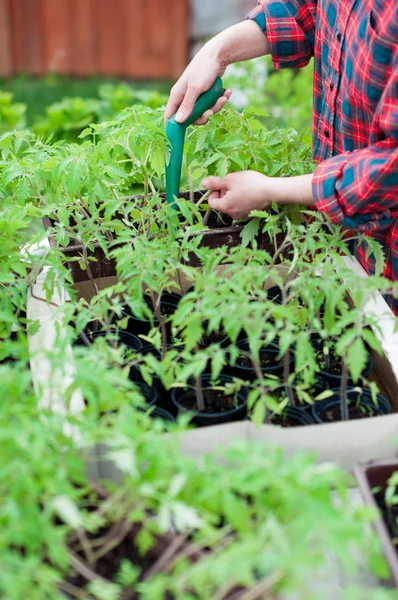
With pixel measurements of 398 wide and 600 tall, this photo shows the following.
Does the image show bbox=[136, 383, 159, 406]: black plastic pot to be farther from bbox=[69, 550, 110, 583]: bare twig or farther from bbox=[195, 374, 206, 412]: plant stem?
bbox=[69, 550, 110, 583]: bare twig

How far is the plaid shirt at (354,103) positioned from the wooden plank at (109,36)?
488 cm

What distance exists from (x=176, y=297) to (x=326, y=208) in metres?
0.53

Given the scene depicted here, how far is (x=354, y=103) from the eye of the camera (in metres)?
1.83

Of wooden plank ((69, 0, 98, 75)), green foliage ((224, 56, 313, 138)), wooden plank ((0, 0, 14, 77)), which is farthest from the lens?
wooden plank ((69, 0, 98, 75))

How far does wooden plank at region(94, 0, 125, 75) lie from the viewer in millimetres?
6574

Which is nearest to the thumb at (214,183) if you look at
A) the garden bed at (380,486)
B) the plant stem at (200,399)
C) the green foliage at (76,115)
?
the plant stem at (200,399)

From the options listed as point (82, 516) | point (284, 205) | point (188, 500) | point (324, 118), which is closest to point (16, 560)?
point (82, 516)

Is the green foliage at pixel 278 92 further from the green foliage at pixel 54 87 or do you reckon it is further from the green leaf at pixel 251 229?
the green foliage at pixel 54 87

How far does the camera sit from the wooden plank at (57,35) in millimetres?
6512

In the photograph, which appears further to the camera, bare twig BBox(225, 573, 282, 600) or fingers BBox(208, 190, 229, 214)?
fingers BBox(208, 190, 229, 214)

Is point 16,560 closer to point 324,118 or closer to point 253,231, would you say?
point 253,231

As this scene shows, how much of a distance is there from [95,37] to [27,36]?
0.66m

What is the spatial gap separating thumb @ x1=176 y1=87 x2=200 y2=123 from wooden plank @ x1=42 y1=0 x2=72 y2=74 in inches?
207

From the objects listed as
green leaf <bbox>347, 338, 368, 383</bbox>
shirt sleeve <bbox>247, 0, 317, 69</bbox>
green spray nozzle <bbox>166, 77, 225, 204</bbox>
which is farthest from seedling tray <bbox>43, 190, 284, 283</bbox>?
green leaf <bbox>347, 338, 368, 383</bbox>
